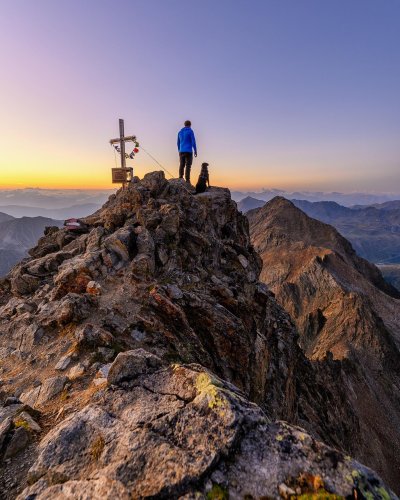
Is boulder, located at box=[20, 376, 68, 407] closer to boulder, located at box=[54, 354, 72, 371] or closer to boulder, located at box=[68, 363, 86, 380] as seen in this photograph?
boulder, located at box=[68, 363, 86, 380]

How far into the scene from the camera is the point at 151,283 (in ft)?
54.8

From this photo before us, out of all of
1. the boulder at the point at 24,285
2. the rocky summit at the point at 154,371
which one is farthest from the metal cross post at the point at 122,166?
the boulder at the point at 24,285

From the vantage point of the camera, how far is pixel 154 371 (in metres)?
8.55

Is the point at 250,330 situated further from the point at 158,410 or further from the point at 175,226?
the point at 158,410

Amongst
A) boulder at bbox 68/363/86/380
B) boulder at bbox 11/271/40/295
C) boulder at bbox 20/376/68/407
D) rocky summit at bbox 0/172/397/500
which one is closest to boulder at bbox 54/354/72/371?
rocky summit at bbox 0/172/397/500

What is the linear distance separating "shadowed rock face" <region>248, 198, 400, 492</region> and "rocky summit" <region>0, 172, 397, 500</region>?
37.1m

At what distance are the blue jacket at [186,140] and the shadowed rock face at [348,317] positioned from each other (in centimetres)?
4699

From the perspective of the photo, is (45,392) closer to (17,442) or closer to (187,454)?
(17,442)

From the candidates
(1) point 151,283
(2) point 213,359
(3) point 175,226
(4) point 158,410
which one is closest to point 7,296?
(1) point 151,283

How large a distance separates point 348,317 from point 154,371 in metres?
98.5

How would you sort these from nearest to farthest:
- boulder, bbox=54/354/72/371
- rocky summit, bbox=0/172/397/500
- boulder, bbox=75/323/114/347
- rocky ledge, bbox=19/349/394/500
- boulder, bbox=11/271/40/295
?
rocky ledge, bbox=19/349/394/500 → rocky summit, bbox=0/172/397/500 → boulder, bbox=54/354/72/371 → boulder, bbox=75/323/114/347 → boulder, bbox=11/271/40/295

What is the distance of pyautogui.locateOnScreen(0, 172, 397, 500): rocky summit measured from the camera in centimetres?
575

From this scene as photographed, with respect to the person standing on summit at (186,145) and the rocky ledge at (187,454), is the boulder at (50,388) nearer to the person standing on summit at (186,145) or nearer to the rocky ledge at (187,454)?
the rocky ledge at (187,454)

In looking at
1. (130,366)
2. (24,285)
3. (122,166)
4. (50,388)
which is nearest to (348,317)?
(122,166)
